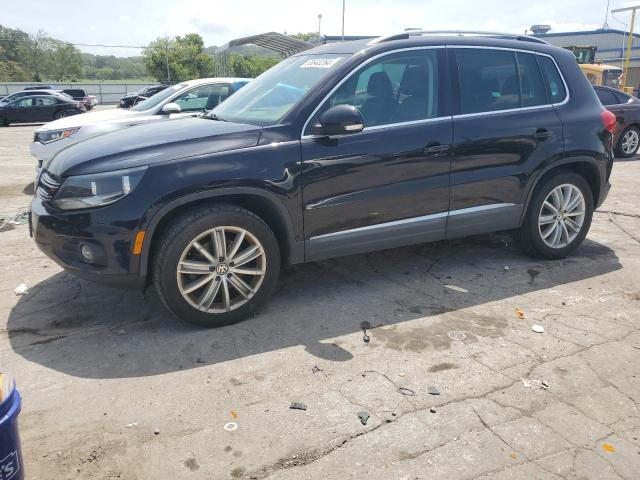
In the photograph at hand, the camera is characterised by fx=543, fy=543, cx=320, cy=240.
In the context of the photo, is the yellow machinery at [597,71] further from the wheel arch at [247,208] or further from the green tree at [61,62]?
the green tree at [61,62]

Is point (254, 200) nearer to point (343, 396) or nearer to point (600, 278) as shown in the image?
point (343, 396)

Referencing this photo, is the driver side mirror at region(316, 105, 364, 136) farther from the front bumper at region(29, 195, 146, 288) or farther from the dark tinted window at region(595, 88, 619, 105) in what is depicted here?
the dark tinted window at region(595, 88, 619, 105)

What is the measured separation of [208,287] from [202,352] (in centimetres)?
45

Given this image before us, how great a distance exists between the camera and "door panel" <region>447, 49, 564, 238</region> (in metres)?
4.39

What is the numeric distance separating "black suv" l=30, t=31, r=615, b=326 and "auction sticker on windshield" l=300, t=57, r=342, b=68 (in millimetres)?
17

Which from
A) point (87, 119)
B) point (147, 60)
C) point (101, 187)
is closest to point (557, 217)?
point (101, 187)

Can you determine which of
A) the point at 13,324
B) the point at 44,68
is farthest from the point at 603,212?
A: the point at 44,68

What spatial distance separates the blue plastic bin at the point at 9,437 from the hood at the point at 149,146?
179 cm

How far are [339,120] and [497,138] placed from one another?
1531 millimetres

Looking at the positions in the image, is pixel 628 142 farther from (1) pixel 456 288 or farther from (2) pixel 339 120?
(2) pixel 339 120

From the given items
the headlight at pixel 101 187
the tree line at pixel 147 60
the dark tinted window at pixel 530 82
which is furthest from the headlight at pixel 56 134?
the tree line at pixel 147 60

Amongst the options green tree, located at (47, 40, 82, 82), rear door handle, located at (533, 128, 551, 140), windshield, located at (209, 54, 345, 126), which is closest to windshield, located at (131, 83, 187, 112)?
windshield, located at (209, 54, 345, 126)

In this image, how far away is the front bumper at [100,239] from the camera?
3373 mm

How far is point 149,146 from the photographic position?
357cm
